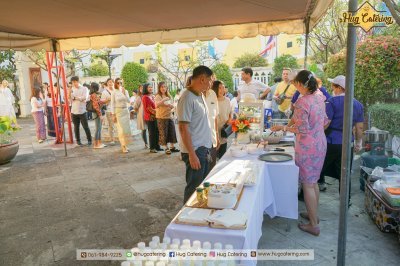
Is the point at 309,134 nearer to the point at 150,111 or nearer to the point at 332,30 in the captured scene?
the point at 150,111

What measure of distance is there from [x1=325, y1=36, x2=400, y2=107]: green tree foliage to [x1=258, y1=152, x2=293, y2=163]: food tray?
4340 millimetres

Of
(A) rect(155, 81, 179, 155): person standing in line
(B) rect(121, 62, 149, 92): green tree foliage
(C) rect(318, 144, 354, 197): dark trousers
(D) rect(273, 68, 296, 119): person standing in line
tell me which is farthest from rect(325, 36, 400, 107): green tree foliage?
(B) rect(121, 62, 149, 92): green tree foliage

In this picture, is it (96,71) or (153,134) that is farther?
(96,71)

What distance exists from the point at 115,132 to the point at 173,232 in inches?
312

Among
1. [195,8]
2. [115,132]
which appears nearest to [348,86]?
[195,8]

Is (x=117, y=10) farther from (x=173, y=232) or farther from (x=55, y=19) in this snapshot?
(x=173, y=232)

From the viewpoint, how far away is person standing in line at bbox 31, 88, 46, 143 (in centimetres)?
913

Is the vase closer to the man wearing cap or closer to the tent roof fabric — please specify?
the man wearing cap

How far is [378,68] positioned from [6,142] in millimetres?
8332

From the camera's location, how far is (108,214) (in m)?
4.16

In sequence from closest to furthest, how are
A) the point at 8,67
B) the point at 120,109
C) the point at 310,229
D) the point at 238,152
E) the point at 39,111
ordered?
1. the point at 310,229
2. the point at 238,152
3. the point at 120,109
4. the point at 39,111
5. the point at 8,67

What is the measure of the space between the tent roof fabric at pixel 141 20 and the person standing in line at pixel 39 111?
11.3 feet

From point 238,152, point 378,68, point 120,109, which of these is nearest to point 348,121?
point 238,152

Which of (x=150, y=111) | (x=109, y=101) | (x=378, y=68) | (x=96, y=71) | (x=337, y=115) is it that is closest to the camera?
(x=337, y=115)
